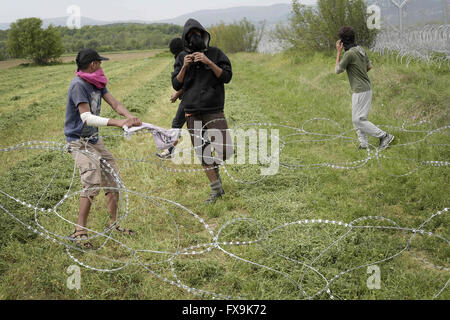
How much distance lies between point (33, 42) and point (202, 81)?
48.6 meters

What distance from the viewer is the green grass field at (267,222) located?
320 cm

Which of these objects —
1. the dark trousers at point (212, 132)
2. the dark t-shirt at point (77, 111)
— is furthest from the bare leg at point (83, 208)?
the dark trousers at point (212, 132)

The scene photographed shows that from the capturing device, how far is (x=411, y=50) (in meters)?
10.2

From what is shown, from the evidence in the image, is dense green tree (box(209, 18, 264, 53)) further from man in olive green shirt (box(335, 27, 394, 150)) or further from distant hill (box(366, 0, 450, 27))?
man in olive green shirt (box(335, 27, 394, 150))

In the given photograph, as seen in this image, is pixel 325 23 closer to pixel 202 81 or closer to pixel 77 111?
pixel 202 81

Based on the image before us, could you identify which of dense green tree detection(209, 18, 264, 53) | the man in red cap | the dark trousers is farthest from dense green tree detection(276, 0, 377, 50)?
dense green tree detection(209, 18, 264, 53)

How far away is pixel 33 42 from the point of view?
149 feet

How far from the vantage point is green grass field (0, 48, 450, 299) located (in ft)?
10.5

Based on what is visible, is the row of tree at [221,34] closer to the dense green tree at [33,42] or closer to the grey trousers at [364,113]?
the dense green tree at [33,42]

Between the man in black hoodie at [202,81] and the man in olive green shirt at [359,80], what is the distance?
2.48 m

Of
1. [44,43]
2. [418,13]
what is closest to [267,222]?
[418,13]
